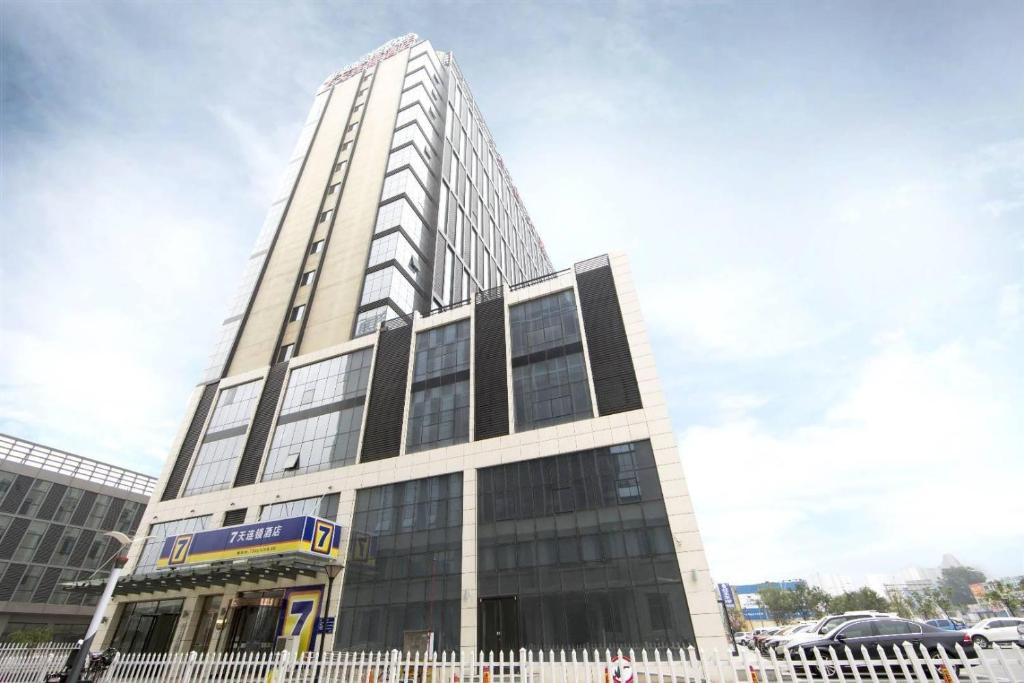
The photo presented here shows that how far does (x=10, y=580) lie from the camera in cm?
4966

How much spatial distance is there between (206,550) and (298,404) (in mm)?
11975

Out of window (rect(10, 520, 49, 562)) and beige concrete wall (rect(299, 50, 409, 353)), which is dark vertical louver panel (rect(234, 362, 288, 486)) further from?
window (rect(10, 520, 49, 562))

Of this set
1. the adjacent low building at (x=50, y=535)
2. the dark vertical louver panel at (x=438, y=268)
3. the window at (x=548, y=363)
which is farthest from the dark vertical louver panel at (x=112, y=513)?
→ the window at (x=548, y=363)

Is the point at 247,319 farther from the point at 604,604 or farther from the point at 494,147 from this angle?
the point at 494,147

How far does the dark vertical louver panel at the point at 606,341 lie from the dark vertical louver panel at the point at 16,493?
62528 millimetres

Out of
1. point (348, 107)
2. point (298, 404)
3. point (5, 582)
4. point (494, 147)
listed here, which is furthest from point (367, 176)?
point (5, 582)

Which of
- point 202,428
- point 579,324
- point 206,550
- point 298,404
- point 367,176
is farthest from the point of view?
point 367,176

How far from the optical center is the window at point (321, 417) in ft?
110

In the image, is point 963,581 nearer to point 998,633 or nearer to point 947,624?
point 947,624

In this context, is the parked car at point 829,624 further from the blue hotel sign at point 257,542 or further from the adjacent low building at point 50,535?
the adjacent low building at point 50,535

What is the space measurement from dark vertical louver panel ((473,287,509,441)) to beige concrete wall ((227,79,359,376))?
20.3 metres

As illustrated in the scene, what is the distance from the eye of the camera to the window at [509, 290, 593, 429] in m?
28.7

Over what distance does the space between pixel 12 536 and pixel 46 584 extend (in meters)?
6.00

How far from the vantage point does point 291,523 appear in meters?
26.1
